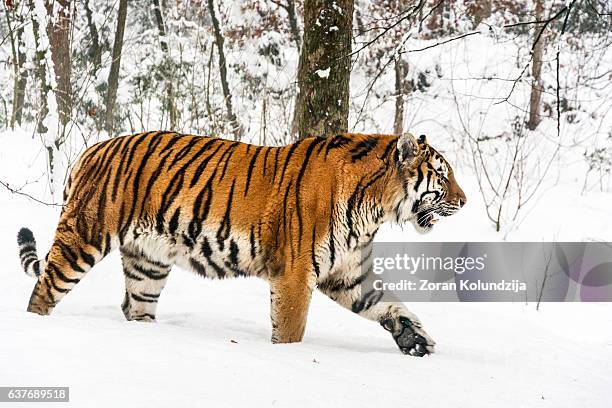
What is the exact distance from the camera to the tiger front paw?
4086 millimetres

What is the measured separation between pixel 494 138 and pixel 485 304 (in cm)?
1011

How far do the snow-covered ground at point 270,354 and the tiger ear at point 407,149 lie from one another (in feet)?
3.81

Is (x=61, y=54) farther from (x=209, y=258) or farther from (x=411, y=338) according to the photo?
(x=411, y=338)

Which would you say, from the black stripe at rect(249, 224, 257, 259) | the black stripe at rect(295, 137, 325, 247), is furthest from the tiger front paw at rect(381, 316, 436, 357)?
the black stripe at rect(249, 224, 257, 259)

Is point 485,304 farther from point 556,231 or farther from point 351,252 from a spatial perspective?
point 351,252

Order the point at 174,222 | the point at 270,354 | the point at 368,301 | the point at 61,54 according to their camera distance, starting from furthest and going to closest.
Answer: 1. the point at 61,54
2. the point at 368,301
3. the point at 174,222
4. the point at 270,354

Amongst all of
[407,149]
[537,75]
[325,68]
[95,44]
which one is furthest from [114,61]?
[537,75]

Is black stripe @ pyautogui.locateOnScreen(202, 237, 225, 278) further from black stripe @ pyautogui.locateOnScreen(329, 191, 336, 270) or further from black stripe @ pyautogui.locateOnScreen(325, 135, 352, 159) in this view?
black stripe @ pyautogui.locateOnScreen(325, 135, 352, 159)

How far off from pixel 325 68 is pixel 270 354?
110 inches

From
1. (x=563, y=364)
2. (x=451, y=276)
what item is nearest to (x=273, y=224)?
(x=563, y=364)

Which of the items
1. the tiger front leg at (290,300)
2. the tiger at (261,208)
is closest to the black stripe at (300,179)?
the tiger at (261,208)

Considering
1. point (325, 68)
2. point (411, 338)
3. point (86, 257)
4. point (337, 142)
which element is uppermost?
point (325, 68)

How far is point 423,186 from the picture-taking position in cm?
420

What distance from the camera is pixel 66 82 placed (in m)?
8.09
